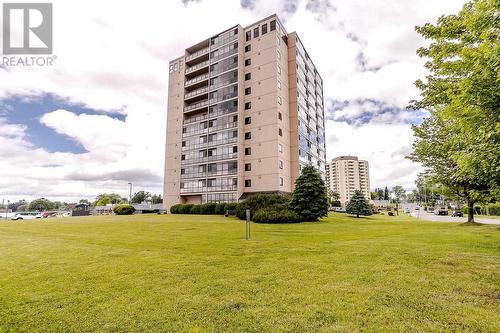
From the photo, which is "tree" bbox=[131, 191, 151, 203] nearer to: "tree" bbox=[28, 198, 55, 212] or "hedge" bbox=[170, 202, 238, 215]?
"tree" bbox=[28, 198, 55, 212]

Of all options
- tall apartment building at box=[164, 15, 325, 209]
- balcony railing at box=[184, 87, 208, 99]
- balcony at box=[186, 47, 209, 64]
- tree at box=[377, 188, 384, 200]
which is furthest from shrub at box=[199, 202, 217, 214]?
tree at box=[377, 188, 384, 200]

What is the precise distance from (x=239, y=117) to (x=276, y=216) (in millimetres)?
25144

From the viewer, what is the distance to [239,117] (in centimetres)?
4941

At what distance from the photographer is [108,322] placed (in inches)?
192

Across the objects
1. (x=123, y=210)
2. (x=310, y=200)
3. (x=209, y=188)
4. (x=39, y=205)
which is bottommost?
(x=39, y=205)

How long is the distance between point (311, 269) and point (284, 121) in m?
43.4

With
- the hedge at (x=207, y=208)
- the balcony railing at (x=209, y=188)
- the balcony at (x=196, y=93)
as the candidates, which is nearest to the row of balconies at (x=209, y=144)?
the balcony railing at (x=209, y=188)

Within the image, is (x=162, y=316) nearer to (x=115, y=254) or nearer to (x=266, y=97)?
(x=115, y=254)

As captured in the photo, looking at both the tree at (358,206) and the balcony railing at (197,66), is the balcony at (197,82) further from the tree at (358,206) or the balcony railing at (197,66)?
the tree at (358,206)

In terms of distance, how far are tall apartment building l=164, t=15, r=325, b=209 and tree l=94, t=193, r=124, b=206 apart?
3525 inches

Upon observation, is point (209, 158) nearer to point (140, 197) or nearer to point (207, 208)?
point (207, 208)

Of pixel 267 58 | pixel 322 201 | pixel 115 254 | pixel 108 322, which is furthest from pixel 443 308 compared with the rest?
pixel 267 58

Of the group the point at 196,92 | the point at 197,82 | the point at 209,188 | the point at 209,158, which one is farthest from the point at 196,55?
the point at 209,188

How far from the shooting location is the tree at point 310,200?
31.3 meters
